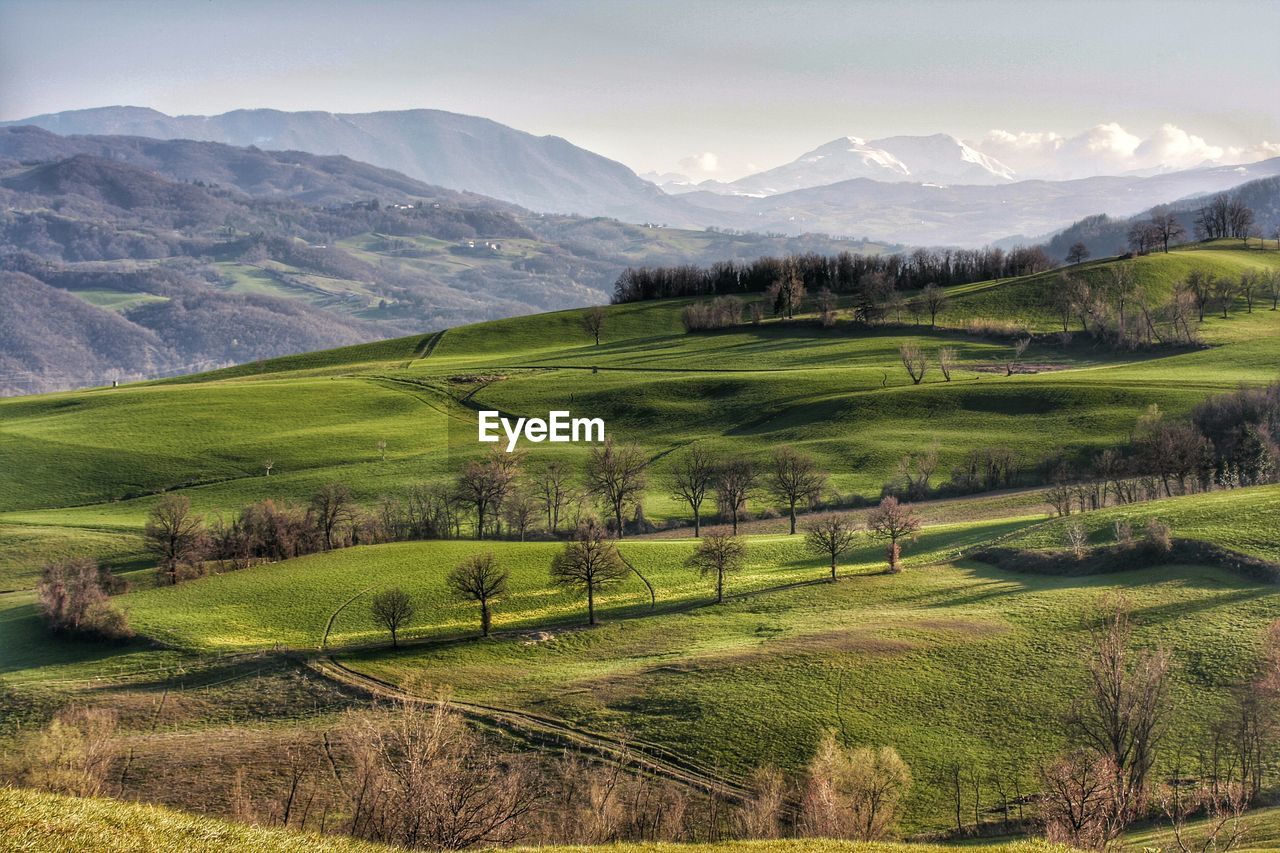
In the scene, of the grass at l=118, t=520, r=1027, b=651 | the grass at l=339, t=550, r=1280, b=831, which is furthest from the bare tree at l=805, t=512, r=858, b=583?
the grass at l=339, t=550, r=1280, b=831

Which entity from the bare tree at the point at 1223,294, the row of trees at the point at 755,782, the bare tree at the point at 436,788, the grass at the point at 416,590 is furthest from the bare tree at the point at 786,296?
the bare tree at the point at 436,788

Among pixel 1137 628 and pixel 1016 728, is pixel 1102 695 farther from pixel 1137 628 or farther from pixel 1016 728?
pixel 1137 628

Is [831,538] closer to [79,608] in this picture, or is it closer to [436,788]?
[436,788]

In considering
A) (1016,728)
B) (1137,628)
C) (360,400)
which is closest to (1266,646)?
(1137,628)

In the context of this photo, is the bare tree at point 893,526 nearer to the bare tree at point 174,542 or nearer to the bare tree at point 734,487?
the bare tree at point 734,487

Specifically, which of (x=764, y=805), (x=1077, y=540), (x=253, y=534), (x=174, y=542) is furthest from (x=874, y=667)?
(x=174, y=542)
